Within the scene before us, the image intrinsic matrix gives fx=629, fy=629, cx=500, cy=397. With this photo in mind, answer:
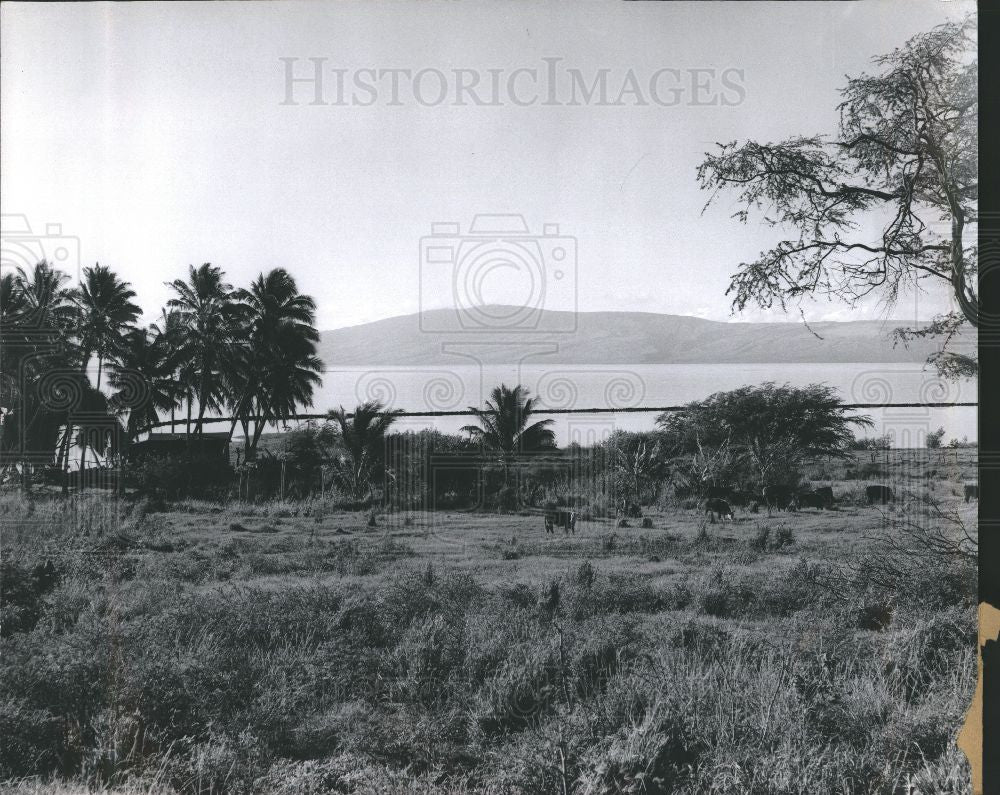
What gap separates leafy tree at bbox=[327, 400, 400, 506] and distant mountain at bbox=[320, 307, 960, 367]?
37 cm

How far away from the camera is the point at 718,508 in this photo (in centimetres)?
447

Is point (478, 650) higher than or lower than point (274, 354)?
lower

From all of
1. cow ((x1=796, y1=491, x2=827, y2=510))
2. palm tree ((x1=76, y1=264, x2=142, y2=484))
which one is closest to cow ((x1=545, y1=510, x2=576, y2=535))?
cow ((x1=796, y1=491, x2=827, y2=510))

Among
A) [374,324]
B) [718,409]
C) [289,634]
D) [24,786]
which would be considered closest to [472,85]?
[374,324]

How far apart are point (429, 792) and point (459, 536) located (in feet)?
5.07

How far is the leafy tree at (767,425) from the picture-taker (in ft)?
14.4

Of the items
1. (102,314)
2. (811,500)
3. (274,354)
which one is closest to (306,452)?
(274,354)

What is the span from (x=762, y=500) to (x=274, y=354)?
144 inches

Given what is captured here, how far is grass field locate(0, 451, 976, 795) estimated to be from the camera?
129 inches

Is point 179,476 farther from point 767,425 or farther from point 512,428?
point 767,425

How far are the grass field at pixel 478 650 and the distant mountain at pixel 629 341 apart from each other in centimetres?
81

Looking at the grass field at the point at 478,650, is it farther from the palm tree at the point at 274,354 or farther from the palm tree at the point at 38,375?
the palm tree at the point at 274,354

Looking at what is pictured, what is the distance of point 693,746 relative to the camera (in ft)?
10.9

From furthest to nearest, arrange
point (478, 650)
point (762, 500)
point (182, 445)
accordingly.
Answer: point (182, 445), point (762, 500), point (478, 650)
